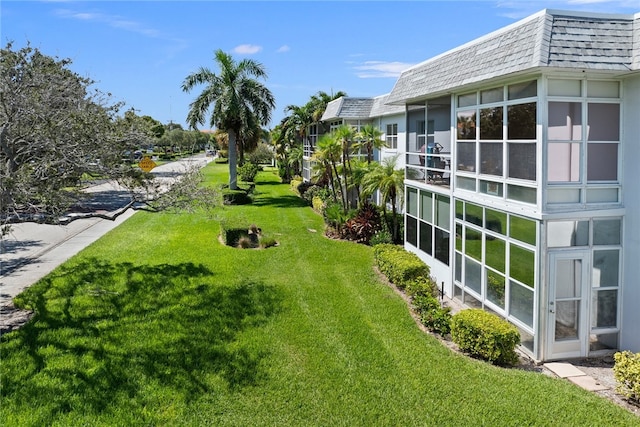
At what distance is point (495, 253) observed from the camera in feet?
37.3

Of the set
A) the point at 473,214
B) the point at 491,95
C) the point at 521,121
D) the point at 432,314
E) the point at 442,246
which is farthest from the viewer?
the point at 442,246

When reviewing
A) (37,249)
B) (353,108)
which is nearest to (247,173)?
(353,108)

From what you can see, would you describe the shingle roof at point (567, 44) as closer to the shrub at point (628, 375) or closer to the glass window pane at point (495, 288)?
the glass window pane at point (495, 288)

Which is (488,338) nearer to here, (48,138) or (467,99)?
(467,99)

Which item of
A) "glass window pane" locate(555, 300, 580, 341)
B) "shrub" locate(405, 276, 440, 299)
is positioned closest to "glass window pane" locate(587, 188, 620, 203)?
"glass window pane" locate(555, 300, 580, 341)

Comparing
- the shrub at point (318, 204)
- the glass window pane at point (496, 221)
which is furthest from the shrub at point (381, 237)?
the shrub at point (318, 204)

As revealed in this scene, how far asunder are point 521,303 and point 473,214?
262cm

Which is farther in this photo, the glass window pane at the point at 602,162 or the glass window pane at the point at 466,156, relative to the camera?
the glass window pane at the point at 466,156

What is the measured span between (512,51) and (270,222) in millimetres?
16202

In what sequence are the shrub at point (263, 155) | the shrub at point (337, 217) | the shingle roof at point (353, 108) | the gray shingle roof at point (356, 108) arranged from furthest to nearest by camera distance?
the shrub at point (263, 155) < the shingle roof at point (353, 108) < the gray shingle roof at point (356, 108) < the shrub at point (337, 217)

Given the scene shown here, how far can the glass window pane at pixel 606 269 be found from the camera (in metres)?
9.97

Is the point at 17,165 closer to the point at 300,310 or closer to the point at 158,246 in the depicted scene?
the point at 300,310

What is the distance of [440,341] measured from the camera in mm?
10547

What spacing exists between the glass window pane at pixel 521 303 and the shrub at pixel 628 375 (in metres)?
1.80
